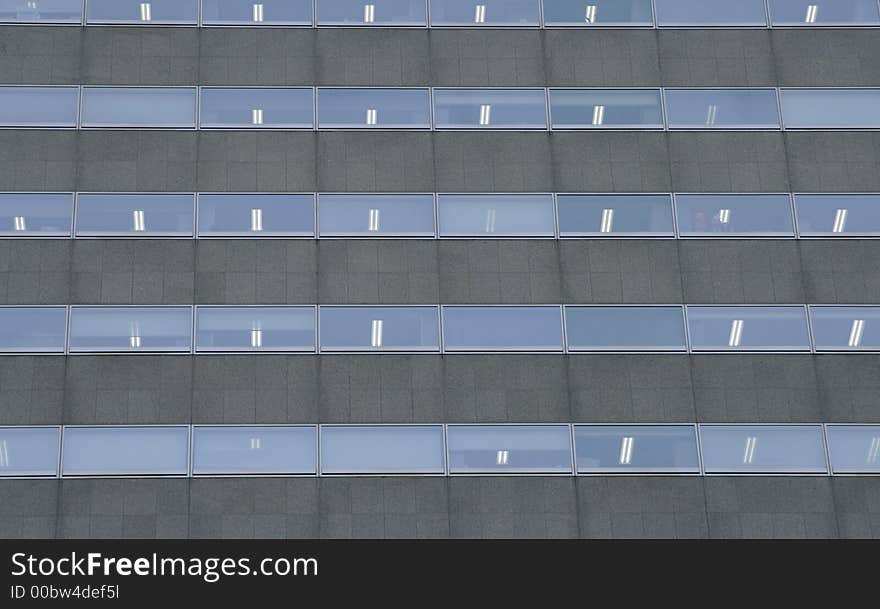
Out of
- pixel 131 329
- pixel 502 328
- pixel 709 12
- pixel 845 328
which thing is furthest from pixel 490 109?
pixel 131 329

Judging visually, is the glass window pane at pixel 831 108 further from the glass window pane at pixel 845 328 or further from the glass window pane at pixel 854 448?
the glass window pane at pixel 854 448

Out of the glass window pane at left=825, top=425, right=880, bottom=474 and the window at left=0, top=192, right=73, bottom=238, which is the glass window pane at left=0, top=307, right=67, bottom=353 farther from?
the glass window pane at left=825, top=425, right=880, bottom=474

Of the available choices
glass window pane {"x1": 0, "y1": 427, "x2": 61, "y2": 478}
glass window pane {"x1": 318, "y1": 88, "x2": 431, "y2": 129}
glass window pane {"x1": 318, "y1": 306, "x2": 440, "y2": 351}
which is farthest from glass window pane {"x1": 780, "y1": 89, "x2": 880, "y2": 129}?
glass window pane {"x1": 0, "y1": 427, "x2": 61, "y2": 478}

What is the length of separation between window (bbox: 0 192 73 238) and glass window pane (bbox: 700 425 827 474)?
1598 cm

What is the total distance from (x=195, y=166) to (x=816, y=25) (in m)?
16.4

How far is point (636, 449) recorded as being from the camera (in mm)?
32094

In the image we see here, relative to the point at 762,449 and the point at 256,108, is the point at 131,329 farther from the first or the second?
the point at 762,449

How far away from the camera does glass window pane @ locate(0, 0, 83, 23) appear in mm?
35531

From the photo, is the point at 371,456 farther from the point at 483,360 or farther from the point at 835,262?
the point at 835,262

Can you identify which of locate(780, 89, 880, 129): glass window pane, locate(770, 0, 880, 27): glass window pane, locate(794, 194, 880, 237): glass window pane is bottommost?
locate(794, 194, 880, 237): glass window pane

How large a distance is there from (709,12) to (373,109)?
9173 mm

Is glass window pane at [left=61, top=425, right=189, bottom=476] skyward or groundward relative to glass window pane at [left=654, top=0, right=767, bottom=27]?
groundward
